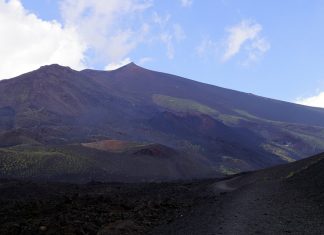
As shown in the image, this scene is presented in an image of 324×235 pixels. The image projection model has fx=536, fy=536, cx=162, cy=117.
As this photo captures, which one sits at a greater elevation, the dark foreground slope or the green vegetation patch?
the dark foreground slope

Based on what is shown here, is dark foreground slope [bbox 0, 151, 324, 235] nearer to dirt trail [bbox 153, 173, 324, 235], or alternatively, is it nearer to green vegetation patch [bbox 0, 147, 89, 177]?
dirt trail [bbox 153, 173, 324, 235]

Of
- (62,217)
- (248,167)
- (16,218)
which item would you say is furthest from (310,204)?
(248,167)

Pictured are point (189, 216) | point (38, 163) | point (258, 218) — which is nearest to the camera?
point (258, 218)

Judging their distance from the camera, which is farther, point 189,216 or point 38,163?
point 38,163

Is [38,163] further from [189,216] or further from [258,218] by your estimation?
[258,218]

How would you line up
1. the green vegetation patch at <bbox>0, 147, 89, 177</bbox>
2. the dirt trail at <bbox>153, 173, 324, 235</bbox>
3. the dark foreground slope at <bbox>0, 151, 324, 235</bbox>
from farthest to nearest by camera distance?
the green vegetation patch at <bbox>0, 147, 89, 177</bbox>, the dark foreground slope at <bbox>0, 151, 324, 235</bbox>, the dirt trail at <bbox>153, 173, 324, 235</bbox>

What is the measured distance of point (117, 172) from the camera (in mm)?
95000

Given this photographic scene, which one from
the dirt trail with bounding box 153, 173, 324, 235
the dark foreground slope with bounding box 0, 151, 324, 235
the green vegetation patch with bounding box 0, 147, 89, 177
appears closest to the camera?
the dirt trail with bounding box 153, 173, 324, 235

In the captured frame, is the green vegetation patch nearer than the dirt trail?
No

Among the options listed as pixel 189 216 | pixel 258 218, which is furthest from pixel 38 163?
pixel 258 218

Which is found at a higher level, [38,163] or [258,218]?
[258,218]

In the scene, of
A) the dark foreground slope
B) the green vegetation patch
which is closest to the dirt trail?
the dark foreground slope

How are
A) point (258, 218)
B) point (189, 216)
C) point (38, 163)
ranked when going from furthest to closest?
1. point (38, 163)
2. point (189, 216)
3. point (258, 218)

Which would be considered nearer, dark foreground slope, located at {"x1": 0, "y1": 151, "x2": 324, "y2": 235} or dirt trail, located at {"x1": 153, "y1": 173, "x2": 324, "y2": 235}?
dirt trail, located at {"x1": 153, "y1": 173, "x2": 324, "y2": 235}
